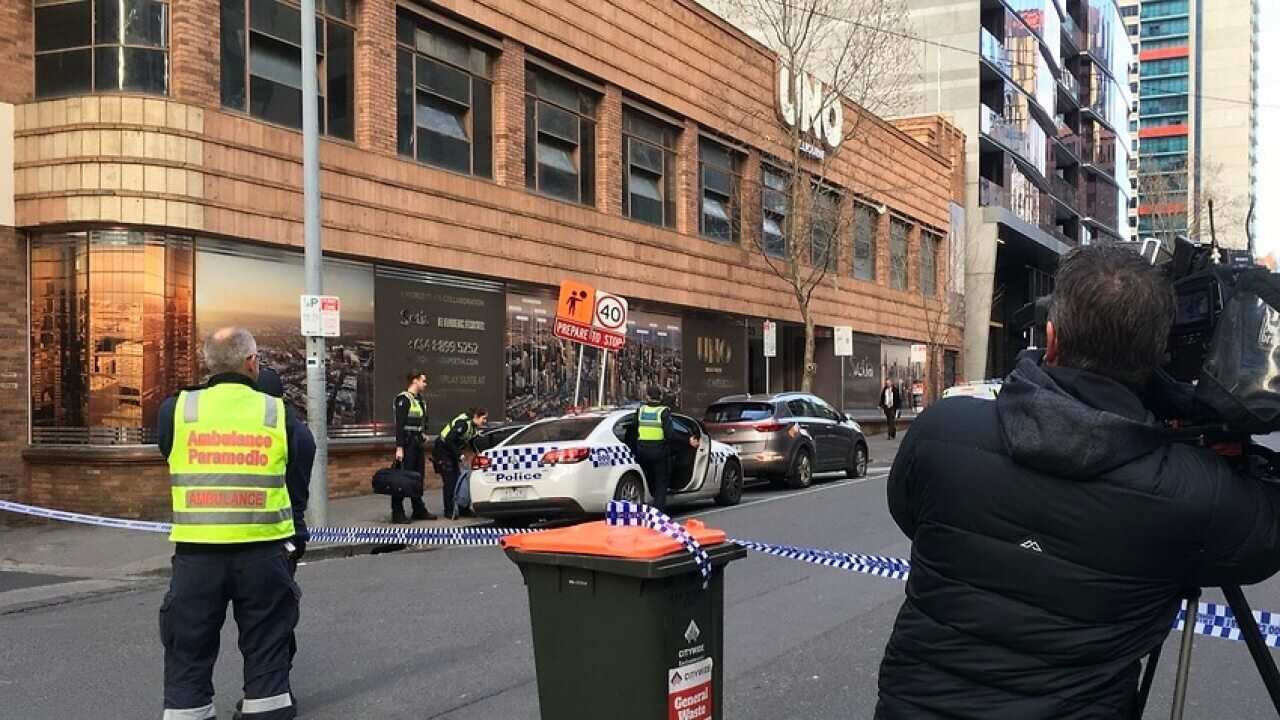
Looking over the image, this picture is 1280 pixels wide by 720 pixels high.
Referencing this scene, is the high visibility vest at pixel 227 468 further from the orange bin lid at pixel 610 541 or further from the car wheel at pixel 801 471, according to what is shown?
the car wheel at pixel 801 471

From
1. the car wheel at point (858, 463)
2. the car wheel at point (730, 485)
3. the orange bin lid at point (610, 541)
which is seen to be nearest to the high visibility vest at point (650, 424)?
the car wheel at point (730, 485)

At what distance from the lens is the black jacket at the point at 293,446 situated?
4492mm

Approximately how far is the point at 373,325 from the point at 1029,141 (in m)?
42.4

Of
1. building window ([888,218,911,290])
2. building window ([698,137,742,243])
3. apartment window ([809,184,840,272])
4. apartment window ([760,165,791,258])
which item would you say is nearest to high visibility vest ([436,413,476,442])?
building window ([698,137,742,243])

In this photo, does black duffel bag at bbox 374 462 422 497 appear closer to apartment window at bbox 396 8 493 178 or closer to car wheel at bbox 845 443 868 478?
apartment window at bbox 396 8 493 178

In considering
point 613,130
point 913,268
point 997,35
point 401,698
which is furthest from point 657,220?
point 997,35

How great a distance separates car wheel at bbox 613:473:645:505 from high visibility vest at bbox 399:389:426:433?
2.73 metres

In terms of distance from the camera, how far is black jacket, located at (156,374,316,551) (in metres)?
4.49

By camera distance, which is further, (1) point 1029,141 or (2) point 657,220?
(1) point 1029,141

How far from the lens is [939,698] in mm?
2258

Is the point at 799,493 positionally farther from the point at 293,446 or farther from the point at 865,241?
the point at 865,241

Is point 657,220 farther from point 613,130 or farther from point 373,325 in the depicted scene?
point 373,325

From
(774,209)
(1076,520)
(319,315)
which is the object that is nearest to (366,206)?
(319,315)

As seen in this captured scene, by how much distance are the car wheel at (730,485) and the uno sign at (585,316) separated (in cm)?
279
